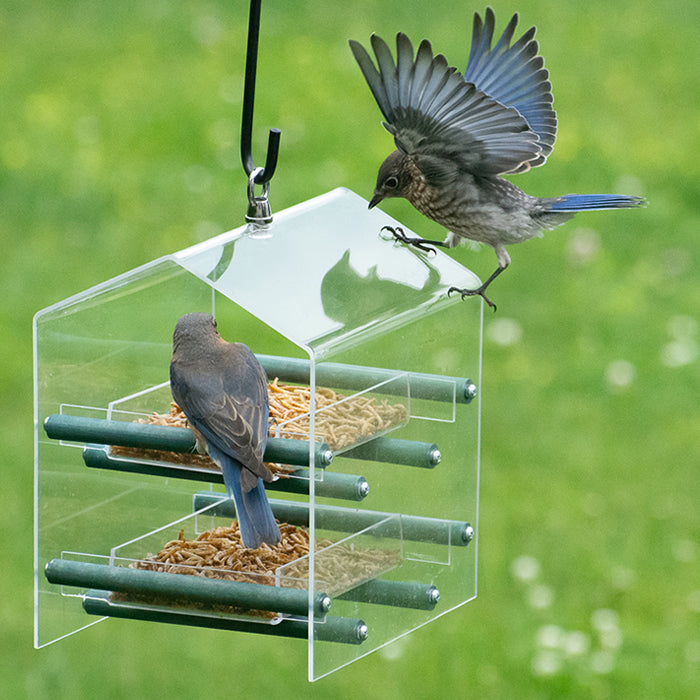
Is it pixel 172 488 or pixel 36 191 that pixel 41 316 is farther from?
pixel 36 191

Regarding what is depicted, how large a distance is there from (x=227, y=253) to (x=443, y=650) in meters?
3.83

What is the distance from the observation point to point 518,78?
5102mm

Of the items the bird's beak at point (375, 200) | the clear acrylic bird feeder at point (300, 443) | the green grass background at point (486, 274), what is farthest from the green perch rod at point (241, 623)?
the green grass background at point (486, 274)

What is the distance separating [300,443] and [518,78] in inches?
57.4

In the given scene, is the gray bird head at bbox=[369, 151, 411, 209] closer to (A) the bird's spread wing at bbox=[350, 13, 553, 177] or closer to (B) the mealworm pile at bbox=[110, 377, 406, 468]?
(A) the bird's spread wing at bbox=[350, 13, 553, 177]

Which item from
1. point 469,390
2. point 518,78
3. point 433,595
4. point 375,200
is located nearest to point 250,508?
point 433,595

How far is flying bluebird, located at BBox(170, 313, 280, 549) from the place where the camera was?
4.55 meters

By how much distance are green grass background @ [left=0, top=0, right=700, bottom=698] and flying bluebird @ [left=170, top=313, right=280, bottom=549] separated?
3356 mm

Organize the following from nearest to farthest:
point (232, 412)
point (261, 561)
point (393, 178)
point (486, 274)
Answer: point (232, 412)
point (261, 561)
point (393, 178)
point (486, 274)

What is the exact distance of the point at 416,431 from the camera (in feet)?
16.6

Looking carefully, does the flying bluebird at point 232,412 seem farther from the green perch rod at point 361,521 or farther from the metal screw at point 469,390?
the metal screw at point 469,390

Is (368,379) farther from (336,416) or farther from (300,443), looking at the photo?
(300,443)

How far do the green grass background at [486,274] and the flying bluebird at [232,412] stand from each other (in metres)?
3.36

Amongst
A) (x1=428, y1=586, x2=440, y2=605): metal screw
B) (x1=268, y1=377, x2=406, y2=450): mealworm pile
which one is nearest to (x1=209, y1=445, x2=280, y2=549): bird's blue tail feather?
(x1=268, y1=377, x2=406, y2=450): mealworm pile
